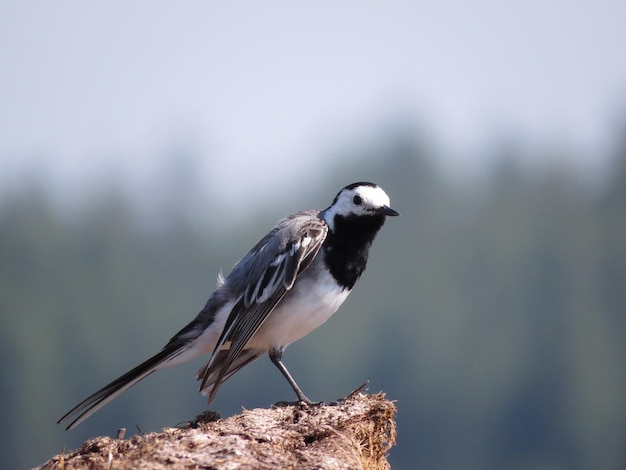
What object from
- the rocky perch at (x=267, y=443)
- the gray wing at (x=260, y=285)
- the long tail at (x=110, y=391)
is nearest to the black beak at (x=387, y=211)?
the gray wing at (x=260, y=285)

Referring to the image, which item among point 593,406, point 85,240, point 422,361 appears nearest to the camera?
point 593,406

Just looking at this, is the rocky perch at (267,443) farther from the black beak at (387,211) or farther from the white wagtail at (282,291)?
the black beak at (387,211)

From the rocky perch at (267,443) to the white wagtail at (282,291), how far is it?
53.0 inches

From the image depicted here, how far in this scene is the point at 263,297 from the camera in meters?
11.6

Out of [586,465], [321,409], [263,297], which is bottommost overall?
[586,465]

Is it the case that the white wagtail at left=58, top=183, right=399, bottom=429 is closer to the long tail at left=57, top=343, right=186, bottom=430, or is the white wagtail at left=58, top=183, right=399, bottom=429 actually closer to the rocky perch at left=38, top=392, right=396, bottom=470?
the long tail at left=57, top=343, right=186, bottom=430

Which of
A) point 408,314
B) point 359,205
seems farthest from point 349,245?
point 408,314

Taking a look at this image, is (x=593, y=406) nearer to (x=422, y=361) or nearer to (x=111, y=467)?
(x=422, y=361)

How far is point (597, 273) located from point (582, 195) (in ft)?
59.8

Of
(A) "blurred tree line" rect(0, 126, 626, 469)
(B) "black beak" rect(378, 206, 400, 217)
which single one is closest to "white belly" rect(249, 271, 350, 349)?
(B) "black beak" rect(378, 206, 400, 217)

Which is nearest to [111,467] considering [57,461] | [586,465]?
[57,461]

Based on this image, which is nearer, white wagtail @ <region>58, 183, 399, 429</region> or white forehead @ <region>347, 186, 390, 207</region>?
white wagtail @ <region>58, 183, 399, 429</region>

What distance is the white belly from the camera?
1164 centimetres

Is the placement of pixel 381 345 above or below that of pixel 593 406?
above
